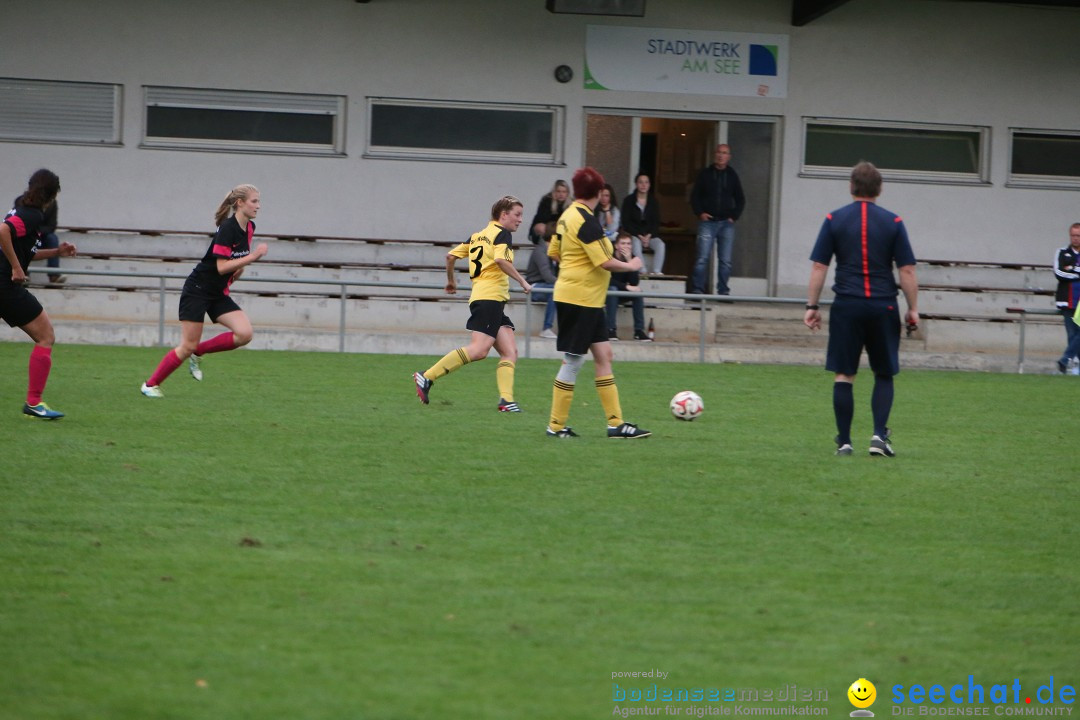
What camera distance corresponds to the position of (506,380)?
38.9 ft

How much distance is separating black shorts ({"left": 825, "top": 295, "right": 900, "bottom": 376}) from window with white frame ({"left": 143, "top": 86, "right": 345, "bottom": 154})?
13.2 m

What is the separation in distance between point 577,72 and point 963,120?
20.8ft

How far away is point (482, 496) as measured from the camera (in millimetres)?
7355

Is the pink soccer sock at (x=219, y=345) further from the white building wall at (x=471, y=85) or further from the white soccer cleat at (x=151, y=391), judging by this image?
the white building wall at (x=471, y=85)

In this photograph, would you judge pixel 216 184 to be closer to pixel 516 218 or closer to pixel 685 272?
pixel 685 272

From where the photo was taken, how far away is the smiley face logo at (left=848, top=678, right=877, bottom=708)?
4.16 metres

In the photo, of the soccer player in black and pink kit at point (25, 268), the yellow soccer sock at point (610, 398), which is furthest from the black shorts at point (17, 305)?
the yellow soccer sock at point (610, 398)

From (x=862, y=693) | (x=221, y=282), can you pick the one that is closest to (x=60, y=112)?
(x=221, y=282)

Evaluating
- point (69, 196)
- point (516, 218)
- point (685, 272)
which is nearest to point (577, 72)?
point (685, 272)

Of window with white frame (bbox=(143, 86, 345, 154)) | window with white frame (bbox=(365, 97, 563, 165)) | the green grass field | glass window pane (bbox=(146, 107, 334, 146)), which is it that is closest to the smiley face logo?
the green grass field

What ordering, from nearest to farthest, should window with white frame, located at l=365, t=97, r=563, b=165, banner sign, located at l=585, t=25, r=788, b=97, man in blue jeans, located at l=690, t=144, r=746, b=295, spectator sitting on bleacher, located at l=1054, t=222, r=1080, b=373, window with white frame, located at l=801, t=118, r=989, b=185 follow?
spectator sitting on bleacher, located at l=1054, t=222, r=1080, b=373 → man in blue jeans, located at l=690, t=144, r=746, b=295 → window with white frame, located at l=365, t=97, r=563, b=165 → banner sign, located at l=585, t=25, r=788, b=97 → window with white frame, located at l=801, t=118, r=989, b=185

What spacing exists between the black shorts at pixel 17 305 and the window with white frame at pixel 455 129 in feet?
37.4

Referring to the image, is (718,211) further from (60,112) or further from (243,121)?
(60,112)

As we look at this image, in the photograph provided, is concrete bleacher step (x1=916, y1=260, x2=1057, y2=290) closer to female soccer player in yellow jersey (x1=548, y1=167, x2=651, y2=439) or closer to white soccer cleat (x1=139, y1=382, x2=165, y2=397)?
female soccer player in yellow jersey (x1=548, y1=167, x2=651, y2=439)
